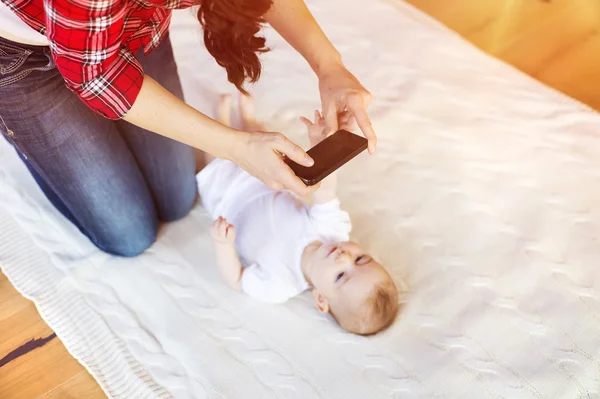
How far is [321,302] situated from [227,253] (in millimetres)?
213

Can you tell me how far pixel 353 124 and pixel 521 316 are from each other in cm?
50

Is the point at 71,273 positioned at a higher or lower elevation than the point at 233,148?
lower

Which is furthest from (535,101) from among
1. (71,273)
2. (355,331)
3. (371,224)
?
(71,273)

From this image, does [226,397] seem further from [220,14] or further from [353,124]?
[220,14]

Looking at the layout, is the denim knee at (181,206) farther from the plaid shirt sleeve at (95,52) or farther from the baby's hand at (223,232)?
the plaid shirt sleeve at (95,52)

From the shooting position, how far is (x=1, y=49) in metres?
0.88

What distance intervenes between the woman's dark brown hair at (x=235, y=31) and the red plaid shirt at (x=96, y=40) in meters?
0.11

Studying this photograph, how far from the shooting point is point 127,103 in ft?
2.51

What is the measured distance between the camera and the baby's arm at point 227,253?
1076mm

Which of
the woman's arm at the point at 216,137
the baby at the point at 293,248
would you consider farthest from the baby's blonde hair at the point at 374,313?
the woman's arm at the point at 216,137

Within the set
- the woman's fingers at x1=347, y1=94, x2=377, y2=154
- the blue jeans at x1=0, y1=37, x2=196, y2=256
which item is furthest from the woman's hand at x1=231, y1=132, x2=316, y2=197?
→ the blue jeans at x1=0, y1=37, x2=196, y2=256

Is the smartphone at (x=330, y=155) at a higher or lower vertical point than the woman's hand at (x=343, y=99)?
lower

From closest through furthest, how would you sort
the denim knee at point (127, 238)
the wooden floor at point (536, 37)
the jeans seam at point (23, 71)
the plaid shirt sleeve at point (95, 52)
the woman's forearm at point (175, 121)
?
1. the plaid shirt sleeve at point (95, 52)
2. the woman's forearm at point (175, 121)
3. the jeans seam at point (23, 71)
4. the denim knee at point (127, 238)
5. the wooden floor at point (536, 37)

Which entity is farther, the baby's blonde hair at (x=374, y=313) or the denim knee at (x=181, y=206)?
the denim knee at (x=181, y=206)
